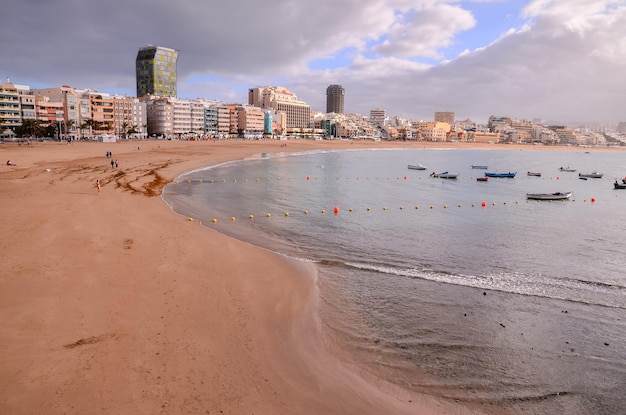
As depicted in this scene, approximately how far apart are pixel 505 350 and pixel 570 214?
2698 cm

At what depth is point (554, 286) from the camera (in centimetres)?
1516

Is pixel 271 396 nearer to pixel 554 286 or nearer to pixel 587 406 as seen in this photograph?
pixel 587 406

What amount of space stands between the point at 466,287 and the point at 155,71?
171 m

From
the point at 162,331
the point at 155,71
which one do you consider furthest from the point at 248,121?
the point at 162,331

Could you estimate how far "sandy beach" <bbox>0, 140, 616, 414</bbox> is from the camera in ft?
24.0

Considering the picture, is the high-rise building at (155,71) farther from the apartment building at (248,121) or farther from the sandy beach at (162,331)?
the sandy beach at (162,331)

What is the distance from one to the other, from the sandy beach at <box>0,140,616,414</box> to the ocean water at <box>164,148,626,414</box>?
118 centimetres

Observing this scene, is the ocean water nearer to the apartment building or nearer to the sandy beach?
the sandy beach

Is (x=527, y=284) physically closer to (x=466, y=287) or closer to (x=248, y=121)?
(x=466, y=287)

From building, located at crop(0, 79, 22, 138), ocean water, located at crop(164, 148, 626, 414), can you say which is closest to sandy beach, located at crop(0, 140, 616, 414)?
ocean water, located at crop(164, 148, 626, 414)

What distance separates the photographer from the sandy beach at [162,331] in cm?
731

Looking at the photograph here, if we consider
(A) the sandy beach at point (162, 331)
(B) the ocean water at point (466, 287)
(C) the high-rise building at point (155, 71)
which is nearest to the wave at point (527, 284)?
(B) the ocean water at point (466, 287)

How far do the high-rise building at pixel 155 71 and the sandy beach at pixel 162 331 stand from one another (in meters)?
160

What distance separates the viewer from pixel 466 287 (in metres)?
14.6
